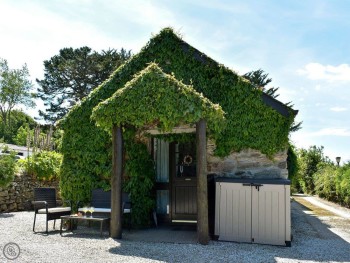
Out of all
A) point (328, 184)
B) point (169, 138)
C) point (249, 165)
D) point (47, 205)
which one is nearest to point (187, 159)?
point (169, 138)

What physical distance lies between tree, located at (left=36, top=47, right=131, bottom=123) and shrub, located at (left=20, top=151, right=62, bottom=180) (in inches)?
637

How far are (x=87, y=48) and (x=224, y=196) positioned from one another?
26.1 metres

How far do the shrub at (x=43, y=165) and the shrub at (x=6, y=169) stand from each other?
1359 mm

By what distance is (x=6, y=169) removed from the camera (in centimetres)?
1189

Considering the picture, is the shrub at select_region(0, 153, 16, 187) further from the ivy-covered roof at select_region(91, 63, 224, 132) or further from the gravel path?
the ivy-covered roof at select_region(91, 63, 224, 132)

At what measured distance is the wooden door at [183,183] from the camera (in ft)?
30.6

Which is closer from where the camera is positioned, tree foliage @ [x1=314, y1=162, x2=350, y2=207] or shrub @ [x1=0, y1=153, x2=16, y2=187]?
shrub @ [x1=0, y1=153, x2=16, y2=187]

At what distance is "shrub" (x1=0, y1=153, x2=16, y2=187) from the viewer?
1179 cm

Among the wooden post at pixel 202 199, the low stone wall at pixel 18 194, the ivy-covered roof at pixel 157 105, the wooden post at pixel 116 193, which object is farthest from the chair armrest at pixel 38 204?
the low stone wall at pixel 18 194

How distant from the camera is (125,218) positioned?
876 cm

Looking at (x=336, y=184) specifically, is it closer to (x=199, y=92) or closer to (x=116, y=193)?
(x=199, y=92)

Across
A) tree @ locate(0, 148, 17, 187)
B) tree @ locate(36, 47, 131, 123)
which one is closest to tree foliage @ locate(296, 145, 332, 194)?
tree @ locate(36, 47, 131, 123)

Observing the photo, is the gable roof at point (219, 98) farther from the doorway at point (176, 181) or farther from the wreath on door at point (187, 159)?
the doorway at point (176, 181)

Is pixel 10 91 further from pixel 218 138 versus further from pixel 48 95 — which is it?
pixel 218 138
